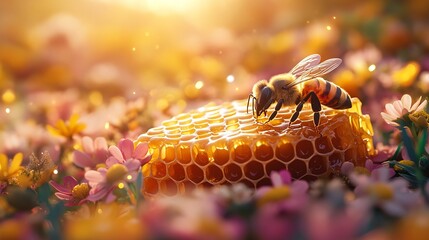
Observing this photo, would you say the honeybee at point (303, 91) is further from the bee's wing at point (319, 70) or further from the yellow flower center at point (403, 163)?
the yellow flower center at point (403, 163)

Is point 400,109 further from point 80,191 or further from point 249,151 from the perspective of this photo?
point 80,191

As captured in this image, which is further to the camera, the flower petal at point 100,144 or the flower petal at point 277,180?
the flower petal at point 100,144

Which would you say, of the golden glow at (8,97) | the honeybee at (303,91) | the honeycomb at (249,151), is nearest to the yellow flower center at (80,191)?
the honeycomb at (249,151)

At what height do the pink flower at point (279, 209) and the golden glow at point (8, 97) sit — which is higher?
the golden glow at point (8, 97)

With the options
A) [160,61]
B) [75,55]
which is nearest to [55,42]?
[75,55]

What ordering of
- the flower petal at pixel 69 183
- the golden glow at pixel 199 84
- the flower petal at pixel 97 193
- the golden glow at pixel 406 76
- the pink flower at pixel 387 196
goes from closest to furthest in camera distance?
the pink flower at pixel 387 196
the flower petal at pixel 97 193
the flower petal at pixel 69 183
the golden glow at pixel 406 76
the golden glow at pixel 199 84

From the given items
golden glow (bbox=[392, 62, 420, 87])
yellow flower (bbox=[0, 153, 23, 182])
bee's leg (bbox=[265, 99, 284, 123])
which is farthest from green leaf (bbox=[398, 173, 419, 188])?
golden glow (bbox=[392, 62, 420, 87])
